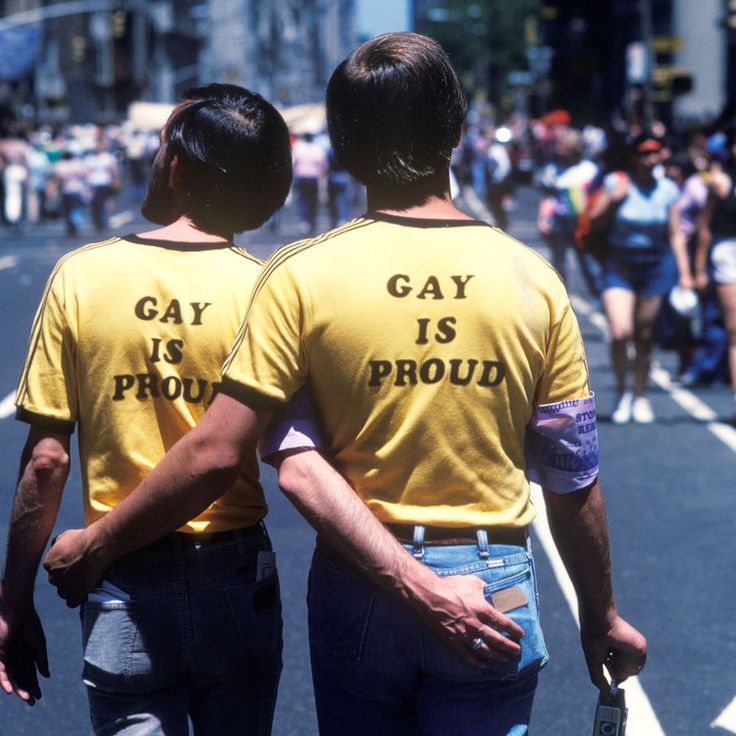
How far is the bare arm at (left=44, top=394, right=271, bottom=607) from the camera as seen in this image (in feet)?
9.15

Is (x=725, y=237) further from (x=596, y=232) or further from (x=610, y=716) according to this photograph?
(x=610, y=716)

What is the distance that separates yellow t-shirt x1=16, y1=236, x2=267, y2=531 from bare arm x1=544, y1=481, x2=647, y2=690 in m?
0.59

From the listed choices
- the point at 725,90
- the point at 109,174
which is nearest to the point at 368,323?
the point at 109,174

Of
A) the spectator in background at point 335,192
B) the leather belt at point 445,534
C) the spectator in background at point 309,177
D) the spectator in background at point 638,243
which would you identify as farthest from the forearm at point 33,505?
the spectator in background at point 335,192

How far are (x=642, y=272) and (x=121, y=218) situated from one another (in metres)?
29.7

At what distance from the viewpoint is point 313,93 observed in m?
180

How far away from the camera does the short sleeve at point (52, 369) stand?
313 cm

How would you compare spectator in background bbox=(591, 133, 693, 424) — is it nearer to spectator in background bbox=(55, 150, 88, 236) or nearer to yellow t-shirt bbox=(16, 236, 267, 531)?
yellow t-shirt bbox=(16, 236, 267, 531)

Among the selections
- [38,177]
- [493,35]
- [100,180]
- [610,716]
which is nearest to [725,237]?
[610,716]

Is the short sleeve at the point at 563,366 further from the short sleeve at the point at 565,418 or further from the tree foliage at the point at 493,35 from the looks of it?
the tree foliage at the point at 493,35

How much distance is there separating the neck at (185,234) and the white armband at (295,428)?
1.74 feet

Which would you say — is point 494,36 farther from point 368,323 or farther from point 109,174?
point 368,323

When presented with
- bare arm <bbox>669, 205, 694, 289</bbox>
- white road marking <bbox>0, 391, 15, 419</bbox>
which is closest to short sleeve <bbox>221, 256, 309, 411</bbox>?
bare arm <bbox>669, 205, 694, 289</bbox>

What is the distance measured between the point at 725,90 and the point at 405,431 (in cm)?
5739
